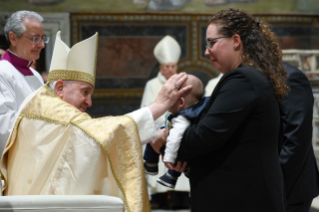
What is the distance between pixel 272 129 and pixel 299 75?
637 mm

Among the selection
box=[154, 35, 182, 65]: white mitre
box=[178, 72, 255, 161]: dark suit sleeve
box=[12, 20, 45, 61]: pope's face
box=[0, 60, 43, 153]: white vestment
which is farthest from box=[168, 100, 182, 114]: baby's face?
Result: box=[154, 35, 182, 65]: white mitre

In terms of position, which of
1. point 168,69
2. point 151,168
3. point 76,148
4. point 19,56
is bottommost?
point 168,69

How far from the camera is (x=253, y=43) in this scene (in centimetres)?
197

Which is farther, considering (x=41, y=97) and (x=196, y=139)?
(x=41, y=97)

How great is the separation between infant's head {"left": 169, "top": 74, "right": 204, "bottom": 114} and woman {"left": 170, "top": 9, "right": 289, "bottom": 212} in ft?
0.42

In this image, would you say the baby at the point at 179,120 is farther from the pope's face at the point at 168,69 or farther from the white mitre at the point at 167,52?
the white mitre at the point at 167,52

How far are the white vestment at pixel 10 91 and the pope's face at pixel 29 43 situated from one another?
0.42 feet

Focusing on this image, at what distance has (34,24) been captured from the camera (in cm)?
315

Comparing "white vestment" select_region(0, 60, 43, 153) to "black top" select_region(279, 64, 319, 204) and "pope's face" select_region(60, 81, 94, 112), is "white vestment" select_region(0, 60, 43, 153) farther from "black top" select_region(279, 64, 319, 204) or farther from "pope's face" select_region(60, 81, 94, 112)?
"black top" select_region(279, 64, 319, 204)

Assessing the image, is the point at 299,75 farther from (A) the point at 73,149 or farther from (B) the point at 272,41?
(A) the point at 73,149

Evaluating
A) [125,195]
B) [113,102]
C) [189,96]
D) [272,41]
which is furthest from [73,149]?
[113,102]

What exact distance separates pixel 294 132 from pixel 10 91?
1.90 metres

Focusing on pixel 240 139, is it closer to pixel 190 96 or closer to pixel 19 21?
pixel 190 96

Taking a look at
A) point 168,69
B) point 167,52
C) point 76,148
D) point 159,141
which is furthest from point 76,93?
point 167,52
